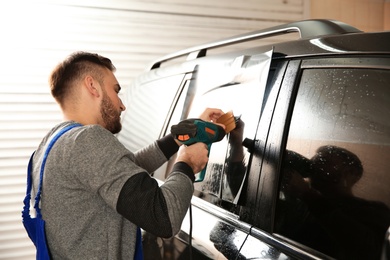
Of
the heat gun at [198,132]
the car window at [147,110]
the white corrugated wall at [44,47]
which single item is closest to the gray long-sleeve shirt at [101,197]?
the heat gun at [198,132]

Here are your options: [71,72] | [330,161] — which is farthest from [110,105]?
[330,161]

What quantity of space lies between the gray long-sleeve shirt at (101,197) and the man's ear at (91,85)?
24 cm

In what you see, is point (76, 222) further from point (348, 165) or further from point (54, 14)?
point (54, 14)

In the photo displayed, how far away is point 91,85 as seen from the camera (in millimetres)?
2061

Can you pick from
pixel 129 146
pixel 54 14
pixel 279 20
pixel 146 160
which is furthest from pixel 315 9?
pixel 146 160

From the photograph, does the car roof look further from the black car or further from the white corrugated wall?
the white corrugated wall

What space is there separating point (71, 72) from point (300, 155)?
3.51 ft

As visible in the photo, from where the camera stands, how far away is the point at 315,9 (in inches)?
270

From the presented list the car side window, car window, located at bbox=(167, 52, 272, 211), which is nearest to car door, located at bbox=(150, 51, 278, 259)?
car window, located at bbox=(167, 52, 272, 211)

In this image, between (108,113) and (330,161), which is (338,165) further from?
(108,113)

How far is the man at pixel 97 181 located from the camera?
173 centimetres

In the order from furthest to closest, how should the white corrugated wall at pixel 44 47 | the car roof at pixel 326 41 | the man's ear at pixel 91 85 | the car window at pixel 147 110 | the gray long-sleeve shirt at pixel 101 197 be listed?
1. the white corrugated wall at pixel 44 47
2. the car window at pixel 147 110
3. the man's ear at pixel 91 85
4. the gray long-sleeve shirt at pixel 101 197
5. the car roof at pixel 326 41

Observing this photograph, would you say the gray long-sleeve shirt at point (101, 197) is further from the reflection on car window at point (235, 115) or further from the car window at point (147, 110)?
the car window at point (147, 110)

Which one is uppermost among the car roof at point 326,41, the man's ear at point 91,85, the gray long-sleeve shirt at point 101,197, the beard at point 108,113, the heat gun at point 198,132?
the car roof at point 326,41
